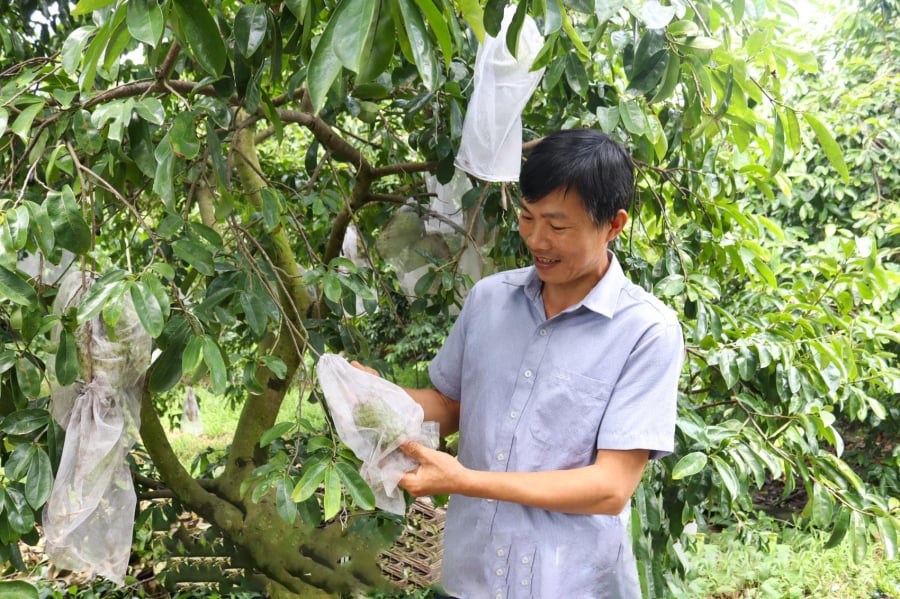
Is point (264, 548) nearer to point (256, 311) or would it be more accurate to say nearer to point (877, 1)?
point (256, 311)

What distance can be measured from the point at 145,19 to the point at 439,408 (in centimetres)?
86

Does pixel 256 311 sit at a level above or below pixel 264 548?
above

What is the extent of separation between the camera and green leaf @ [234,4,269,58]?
3.96 ft

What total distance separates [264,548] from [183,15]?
1.92m

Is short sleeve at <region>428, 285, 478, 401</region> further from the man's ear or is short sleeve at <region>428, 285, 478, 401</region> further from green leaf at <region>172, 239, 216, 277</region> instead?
green leaf at <region>172, 239, 216, 277</region>

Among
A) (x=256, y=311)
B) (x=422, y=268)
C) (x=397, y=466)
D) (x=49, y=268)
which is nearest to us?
(x=397, y=466)

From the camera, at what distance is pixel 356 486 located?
1.22 m

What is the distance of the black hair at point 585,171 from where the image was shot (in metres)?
1.21

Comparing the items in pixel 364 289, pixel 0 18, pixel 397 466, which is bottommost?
pixel 397 466

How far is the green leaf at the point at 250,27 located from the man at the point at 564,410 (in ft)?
1.50

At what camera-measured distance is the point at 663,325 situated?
4.16 ft

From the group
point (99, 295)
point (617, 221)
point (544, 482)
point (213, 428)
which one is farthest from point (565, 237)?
point (213, 428)

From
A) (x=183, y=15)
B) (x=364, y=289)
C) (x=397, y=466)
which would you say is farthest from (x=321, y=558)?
(x=183, y=15)

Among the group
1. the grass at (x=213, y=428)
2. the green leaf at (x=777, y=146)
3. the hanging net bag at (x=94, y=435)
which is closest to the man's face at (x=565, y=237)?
the green leaf at (x=777, y=146)
